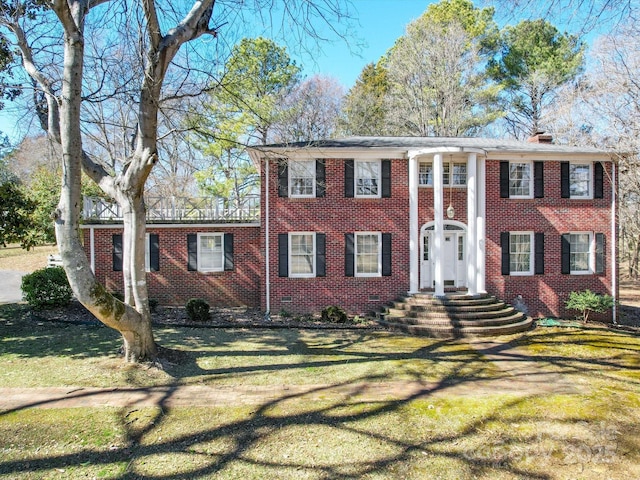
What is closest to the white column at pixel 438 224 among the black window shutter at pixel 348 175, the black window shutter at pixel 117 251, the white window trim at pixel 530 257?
the black window shutter at pixel 348 175

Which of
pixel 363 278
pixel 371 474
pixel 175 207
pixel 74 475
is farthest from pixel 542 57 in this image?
pixel 74 475

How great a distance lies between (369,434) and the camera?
491 centimetres

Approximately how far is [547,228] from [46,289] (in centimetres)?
1656

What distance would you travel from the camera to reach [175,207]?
47.0ft

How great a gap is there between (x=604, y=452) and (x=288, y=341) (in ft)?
21.7

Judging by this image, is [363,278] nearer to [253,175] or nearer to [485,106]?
[253,175]

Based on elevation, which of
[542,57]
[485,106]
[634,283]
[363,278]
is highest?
[542,57]

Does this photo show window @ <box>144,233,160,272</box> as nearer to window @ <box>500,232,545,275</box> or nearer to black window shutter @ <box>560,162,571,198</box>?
window @ <box>500,232,545,275</box>

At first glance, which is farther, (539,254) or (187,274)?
(187,274)

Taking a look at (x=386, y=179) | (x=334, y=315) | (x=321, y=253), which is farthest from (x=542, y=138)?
(x=334, y=315)

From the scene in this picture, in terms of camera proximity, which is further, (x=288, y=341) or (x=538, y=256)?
(x=538, y=256)

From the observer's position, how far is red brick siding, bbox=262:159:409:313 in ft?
43.0

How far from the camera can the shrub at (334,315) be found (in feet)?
40.0

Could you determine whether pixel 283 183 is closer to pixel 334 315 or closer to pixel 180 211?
pixel 180 211
